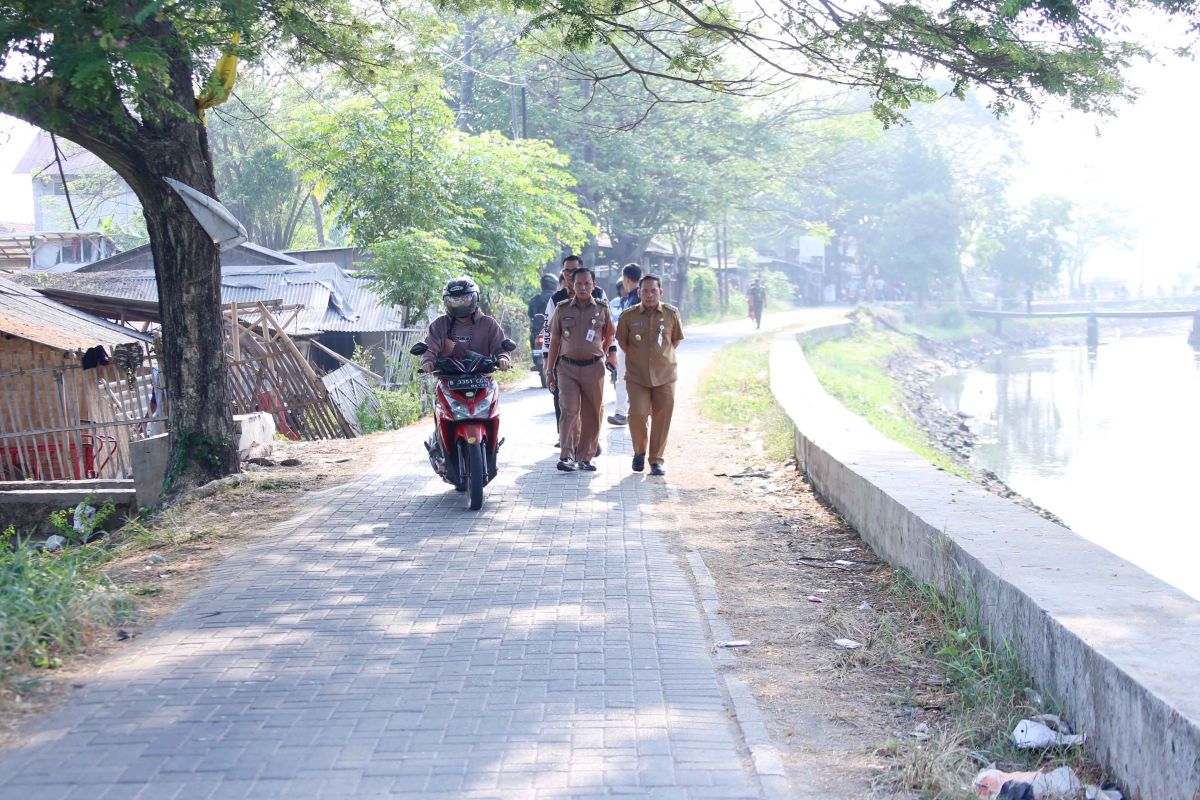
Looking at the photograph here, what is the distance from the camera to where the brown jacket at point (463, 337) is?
28.6 ft

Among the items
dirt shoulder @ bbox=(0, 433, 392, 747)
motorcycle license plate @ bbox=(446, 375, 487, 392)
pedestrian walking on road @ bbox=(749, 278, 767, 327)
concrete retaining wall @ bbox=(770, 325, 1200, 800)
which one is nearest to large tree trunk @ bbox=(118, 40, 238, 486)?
dirt shoulder @ bbox=(0, 433, 392, 747)

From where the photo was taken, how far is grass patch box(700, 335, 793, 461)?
494 inches

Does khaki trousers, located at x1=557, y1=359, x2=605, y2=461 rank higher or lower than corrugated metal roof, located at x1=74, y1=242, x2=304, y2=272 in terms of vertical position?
lower

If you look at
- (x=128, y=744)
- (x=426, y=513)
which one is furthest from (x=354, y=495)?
(x=128, y=744)

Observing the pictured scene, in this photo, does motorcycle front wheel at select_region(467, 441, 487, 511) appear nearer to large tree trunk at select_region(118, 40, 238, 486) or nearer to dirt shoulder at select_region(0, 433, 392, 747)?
dirt shoulder at select_region(0, 433, 392, 747)

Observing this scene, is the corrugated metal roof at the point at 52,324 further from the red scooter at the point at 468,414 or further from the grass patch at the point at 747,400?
the grass patch at the point at 747,400

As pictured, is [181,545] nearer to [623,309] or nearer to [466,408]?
[466,408]

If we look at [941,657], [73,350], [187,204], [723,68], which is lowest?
[941,657]

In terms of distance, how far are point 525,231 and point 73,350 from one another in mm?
10175

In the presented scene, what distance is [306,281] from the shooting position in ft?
74.6

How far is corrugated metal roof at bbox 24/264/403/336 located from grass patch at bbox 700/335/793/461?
261 inches

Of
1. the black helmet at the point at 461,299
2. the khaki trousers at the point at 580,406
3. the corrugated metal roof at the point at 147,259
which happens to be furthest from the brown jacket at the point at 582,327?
the corrugated metal roof at the point at 147,259

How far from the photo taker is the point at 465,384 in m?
8.40

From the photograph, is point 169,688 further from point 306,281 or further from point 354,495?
point 306,281
